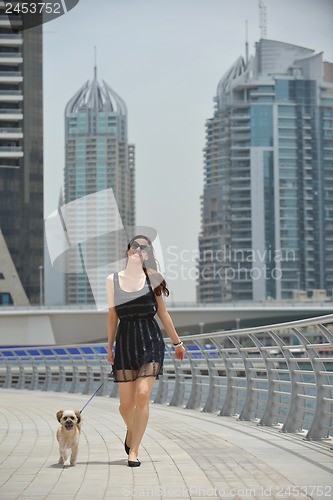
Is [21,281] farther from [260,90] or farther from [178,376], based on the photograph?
[178,376]

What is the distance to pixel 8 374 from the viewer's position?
26.6m

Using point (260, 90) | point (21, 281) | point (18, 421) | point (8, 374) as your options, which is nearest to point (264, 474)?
point (18, 421)

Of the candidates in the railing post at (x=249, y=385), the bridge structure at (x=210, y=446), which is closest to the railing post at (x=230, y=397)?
the bridge structure at (x=210, y=446)

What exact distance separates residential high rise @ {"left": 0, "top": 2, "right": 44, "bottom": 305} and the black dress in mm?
61225

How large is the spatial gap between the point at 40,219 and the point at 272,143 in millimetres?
52473

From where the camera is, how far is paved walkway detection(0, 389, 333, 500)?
18.9 ft

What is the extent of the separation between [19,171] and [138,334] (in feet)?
233

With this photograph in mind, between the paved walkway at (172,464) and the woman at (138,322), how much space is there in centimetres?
46

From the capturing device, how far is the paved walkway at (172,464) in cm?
576
